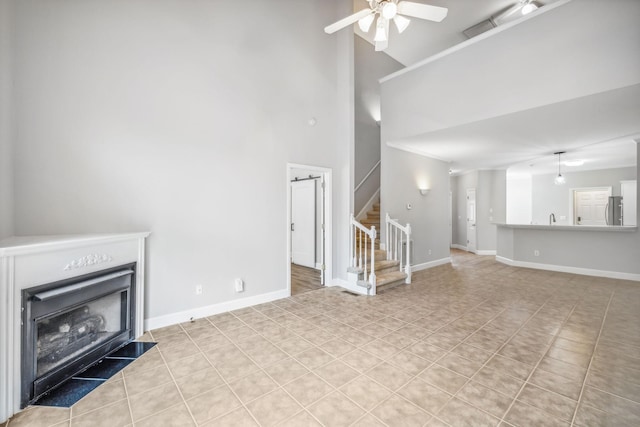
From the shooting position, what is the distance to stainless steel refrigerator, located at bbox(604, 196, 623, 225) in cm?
805

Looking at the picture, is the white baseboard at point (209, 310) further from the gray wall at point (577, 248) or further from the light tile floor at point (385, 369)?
the gray wall at point (577, 248)

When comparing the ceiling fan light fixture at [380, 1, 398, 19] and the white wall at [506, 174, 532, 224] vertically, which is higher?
the ceiling fan light fixture at [380, 1, 398, 19]

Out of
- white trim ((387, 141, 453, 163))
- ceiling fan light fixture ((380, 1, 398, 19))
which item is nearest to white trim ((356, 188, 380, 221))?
white trim ((387, 141, 453, 163))

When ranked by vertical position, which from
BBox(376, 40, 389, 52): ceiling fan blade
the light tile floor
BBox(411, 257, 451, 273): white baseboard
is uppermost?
BBox(376, 40, 389, 52): ceiling fan blade

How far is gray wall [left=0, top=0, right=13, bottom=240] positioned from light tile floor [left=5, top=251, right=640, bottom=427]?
5.07ft

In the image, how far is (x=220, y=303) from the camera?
11.9 feet

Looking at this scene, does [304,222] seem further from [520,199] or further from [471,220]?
[520,199]

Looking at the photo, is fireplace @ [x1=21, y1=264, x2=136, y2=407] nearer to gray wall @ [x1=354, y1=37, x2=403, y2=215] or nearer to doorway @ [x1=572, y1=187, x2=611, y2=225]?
gray wall @ [x1=354, y1=37, x2=403, y2=215]

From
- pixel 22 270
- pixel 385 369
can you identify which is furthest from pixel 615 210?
pixel 22 270

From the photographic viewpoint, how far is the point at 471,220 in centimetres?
900

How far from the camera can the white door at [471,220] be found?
879 centimetres

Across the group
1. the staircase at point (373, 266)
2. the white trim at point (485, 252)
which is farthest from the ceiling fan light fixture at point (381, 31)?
the white trim at point (485, 252)

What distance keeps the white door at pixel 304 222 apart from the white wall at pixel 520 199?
827cm

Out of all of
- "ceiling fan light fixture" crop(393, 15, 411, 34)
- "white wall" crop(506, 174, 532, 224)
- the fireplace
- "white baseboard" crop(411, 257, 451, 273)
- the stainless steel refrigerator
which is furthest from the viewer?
"white wall" crop(506, 174, 532, 224)
